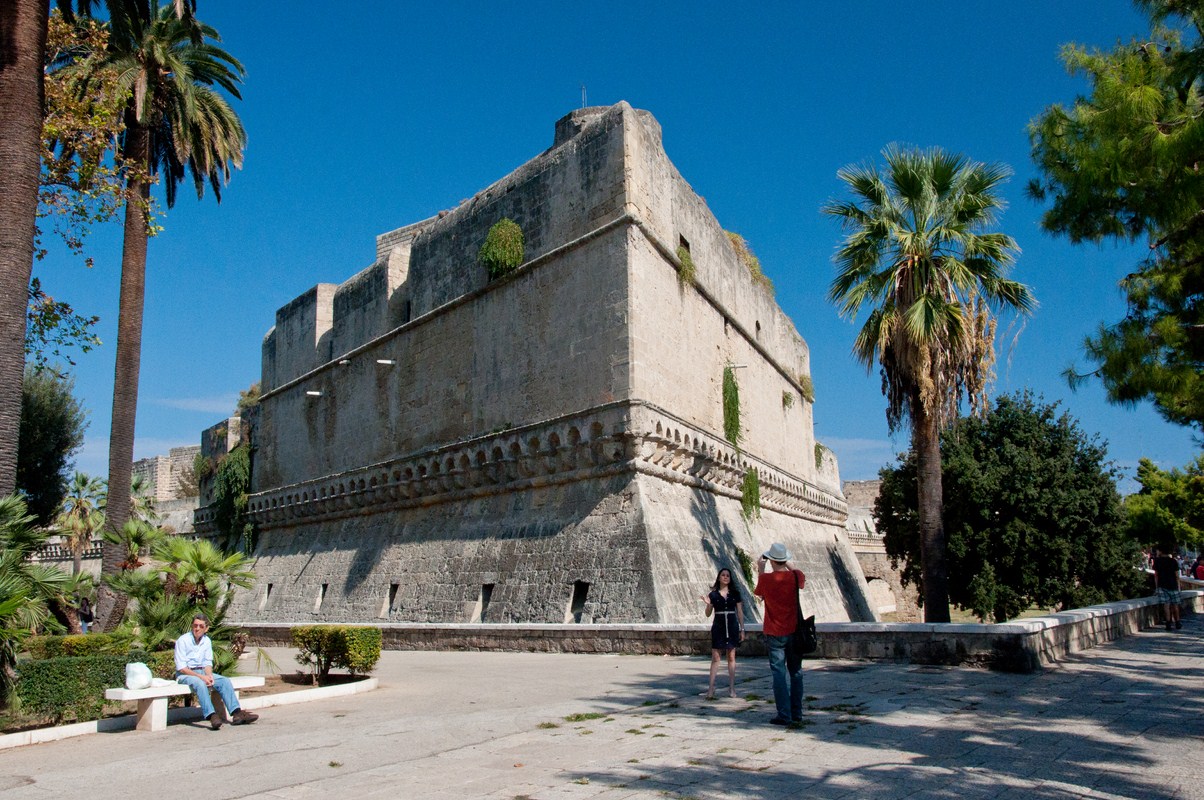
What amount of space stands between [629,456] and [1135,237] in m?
7.73

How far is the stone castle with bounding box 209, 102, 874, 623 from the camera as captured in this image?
1432 centimetres

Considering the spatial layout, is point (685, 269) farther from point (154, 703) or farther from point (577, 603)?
point (154, 703)

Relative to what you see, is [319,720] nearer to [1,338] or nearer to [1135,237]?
[1,338]

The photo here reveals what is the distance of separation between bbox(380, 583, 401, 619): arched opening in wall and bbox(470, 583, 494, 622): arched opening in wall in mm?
3128

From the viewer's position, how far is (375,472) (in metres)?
19.8

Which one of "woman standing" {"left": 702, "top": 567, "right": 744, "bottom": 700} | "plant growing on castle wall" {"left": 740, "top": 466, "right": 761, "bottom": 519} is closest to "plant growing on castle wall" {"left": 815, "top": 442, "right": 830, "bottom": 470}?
"plant growing on castle wall" {"left": 740, "top": 466, "right": 761, "bottom": 519}

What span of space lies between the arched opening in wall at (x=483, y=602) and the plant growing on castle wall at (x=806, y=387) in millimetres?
14741

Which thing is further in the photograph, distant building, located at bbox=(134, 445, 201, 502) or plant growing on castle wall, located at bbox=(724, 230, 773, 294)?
distant building, located at bbox=(134, 445, 201, 502)

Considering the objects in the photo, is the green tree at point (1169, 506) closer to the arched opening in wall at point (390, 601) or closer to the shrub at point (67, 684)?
the arched opening in wall at point (390, 601)

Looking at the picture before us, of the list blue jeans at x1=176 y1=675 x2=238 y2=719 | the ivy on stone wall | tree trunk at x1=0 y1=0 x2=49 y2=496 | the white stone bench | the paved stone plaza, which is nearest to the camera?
the paved stone plaza

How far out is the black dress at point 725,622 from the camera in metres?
7.81

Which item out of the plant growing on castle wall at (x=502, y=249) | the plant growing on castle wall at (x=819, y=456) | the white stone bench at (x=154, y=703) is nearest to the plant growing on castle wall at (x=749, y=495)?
the plant growing on castle wall at (x=502, y=249)

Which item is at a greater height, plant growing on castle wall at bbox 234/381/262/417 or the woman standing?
plant growing on castle wall at bbox 234/381/262/417

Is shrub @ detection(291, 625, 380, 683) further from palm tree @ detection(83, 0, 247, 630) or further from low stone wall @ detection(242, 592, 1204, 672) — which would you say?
palm tree @ detection(83, 0, 247, 630)
